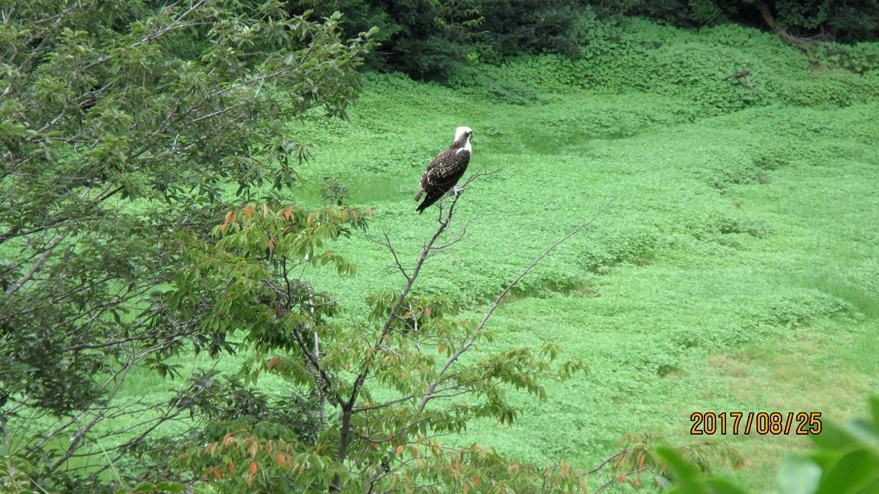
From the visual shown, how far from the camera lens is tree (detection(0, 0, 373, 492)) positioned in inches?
126

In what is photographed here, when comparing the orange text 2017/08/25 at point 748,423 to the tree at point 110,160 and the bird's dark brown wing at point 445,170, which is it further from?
the tree at point 110,160

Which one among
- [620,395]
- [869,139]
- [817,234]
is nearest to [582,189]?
[817,234]

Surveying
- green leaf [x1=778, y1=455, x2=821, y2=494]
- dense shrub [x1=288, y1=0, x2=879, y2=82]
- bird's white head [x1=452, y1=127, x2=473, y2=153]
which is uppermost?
green leaf [x1=778, y1=455, x2=821, y2=494]

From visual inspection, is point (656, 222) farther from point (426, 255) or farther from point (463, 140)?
point (426, 255)

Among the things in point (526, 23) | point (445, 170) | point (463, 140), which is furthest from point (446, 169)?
point (526, 23)

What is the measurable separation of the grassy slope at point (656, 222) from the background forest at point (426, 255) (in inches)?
1.7

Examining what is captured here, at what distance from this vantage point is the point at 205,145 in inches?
147

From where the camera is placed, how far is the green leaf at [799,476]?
0.48m

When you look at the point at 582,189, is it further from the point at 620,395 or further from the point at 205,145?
the point at 205,145

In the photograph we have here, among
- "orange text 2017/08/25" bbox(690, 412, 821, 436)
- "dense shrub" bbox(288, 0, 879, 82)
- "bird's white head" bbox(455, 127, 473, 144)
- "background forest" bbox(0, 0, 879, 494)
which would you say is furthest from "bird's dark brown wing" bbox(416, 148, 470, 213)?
"dense shrub" bbox(288, 0, 879, 82)

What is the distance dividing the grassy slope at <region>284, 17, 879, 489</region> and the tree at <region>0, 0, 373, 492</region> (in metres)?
2.45

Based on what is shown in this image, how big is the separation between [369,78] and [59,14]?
31.1ft

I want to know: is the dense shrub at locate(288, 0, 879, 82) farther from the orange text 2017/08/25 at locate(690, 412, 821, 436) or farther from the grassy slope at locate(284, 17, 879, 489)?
the orange text 2017/08/25 at locate(690, 412, 821, 436)

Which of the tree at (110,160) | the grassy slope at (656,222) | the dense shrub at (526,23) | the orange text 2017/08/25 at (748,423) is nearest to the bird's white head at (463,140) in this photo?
the tree at (110,160)
